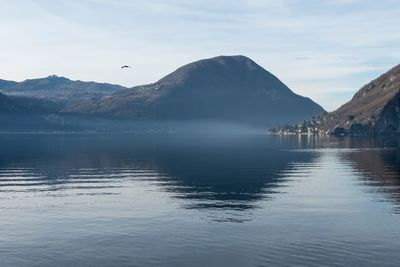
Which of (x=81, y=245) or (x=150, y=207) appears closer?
(x=81, y=245)

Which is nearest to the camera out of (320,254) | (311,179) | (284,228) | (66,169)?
(320,254)

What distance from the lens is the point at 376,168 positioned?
156625mm

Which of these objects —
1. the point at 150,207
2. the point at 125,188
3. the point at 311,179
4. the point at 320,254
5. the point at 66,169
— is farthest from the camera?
the point at 66,169

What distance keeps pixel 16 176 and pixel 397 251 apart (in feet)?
338

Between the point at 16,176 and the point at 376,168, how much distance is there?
100161 mm

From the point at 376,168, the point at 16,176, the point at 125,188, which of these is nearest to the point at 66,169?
the point at 16,176

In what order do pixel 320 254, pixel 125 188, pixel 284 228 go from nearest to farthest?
1. pixel 320 254
2. pixel 284 228
3. pixel 125 188

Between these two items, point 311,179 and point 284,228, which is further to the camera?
point 311,179

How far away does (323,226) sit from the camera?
7300 cm

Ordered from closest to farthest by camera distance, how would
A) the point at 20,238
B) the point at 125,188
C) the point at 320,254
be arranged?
the point at 320,254 < the point at 20,238 < the point at 125,188

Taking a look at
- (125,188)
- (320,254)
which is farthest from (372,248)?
(125,188)

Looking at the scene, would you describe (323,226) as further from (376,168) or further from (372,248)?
(376,168)

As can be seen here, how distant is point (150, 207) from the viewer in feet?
292

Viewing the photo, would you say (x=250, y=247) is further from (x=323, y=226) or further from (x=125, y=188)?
(x=125, y=188)
